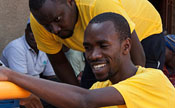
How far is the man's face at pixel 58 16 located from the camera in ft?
7.83

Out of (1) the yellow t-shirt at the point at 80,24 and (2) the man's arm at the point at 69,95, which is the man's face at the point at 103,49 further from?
(1) the yellow t-shirt at the point at 80,24

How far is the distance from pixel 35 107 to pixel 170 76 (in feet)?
8.29

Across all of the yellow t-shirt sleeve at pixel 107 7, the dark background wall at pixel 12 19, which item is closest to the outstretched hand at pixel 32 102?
the yellow t-shirt sleeve at pixel 107 7

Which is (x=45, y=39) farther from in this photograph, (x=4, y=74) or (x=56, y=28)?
(x=4, y=74)

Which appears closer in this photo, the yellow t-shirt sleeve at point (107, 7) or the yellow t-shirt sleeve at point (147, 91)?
Answer: the yellow t-shirt sleeve at point (147, 91)

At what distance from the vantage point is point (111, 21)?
208cm

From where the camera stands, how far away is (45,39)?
300 cm

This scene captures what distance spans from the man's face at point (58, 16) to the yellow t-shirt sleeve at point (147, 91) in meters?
0.76

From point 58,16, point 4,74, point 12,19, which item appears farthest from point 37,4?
point 12,19

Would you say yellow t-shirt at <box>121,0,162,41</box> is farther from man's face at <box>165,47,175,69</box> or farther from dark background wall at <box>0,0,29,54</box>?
dark background wall at <box>0,0,29,54</box>

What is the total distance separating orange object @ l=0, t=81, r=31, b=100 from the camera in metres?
1.52

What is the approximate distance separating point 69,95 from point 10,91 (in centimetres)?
35

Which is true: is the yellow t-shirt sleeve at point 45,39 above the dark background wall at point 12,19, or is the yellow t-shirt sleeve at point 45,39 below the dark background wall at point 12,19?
above

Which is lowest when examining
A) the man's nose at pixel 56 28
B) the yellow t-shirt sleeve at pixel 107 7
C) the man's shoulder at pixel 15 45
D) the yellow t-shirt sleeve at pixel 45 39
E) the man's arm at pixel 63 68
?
the man's shoulder at pixel 15 45
